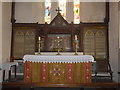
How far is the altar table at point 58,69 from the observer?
5426mm

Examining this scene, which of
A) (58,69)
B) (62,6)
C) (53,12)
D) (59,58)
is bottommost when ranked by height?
(58,69)

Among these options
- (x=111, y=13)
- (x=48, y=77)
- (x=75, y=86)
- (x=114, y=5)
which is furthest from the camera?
(x=111, y=13)

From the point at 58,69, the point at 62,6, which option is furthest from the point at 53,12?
the point at 58,69

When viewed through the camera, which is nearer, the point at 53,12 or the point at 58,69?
the point at 58,69

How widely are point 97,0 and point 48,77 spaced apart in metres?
5.01

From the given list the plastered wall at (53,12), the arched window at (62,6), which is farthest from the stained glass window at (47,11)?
the arched window at (62,6)

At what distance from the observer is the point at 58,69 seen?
5.48 m

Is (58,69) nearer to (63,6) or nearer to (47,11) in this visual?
(47,11)

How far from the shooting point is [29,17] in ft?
28.3

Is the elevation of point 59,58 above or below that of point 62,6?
below

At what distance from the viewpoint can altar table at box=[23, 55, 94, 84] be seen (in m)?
5.43

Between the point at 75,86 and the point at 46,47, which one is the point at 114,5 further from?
the point at 75,86

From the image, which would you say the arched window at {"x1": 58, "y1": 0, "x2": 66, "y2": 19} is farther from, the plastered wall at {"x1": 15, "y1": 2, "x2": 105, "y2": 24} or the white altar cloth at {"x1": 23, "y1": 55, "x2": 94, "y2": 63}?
the white altar cloth at {"x1": 23, "y1": 55, "x2": 94, "y2": 63}

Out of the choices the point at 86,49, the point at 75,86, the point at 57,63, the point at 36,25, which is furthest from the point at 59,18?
the point at 75,86
